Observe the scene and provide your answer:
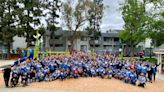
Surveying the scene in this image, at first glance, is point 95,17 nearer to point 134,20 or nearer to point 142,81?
point 134,20

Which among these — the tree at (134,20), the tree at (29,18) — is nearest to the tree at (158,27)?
the tree at (134,20)

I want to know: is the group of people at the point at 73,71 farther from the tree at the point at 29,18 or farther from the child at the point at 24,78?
the tree at the point at 29,18

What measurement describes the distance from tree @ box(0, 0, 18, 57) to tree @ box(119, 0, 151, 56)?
61.4 feet

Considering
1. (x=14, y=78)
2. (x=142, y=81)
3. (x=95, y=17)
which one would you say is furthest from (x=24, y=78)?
(x=95, y=17)

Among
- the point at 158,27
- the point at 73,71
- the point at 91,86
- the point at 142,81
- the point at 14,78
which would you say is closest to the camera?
the point at 14,78

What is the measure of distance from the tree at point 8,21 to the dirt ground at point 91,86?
3463 cm

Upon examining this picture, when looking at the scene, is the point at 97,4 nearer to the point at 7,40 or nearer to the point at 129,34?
the point at 129,34

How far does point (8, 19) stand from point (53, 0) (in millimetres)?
12910

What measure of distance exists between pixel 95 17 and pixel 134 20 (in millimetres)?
21160

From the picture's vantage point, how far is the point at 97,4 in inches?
3295

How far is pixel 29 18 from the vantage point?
205 ft

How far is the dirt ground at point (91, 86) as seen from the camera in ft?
73.0

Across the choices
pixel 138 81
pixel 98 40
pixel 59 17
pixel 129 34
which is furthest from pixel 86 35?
pixel 138 81

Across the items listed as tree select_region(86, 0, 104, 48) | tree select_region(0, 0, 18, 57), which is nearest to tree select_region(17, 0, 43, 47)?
tree select_region(0, 0, 18, 57)
